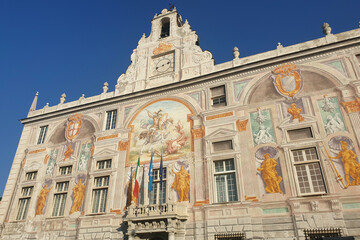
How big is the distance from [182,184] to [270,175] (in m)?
5.45

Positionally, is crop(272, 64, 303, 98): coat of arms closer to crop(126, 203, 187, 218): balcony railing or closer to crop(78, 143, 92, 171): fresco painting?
crop(126, 203, 187, 218): balcony railing

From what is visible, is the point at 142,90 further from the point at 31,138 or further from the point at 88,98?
the point at 31,138

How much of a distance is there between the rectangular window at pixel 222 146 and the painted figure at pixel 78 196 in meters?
10.4

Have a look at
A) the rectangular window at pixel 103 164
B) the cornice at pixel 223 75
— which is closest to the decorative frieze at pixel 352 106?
the cornice at pixel 223 75

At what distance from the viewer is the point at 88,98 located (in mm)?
25891

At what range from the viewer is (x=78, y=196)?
2069cm

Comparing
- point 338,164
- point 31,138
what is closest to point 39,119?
point 31,138

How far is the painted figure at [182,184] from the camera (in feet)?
57.8

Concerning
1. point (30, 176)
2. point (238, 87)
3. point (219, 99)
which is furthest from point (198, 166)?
point (30, 176)

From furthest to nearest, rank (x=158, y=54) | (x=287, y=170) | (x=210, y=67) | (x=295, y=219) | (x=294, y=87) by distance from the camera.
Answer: (x=158, y=54) < (x=210, y=67) < (x=294, y=87) < (x=287, y=170) < (x=295, y=219)

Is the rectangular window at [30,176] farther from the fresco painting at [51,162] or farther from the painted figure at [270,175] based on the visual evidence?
the painted figure at [270,175]

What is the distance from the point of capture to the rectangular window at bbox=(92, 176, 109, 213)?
65.2 ft

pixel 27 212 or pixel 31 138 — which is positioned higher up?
pixel 31 138

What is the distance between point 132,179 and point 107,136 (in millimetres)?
4674
